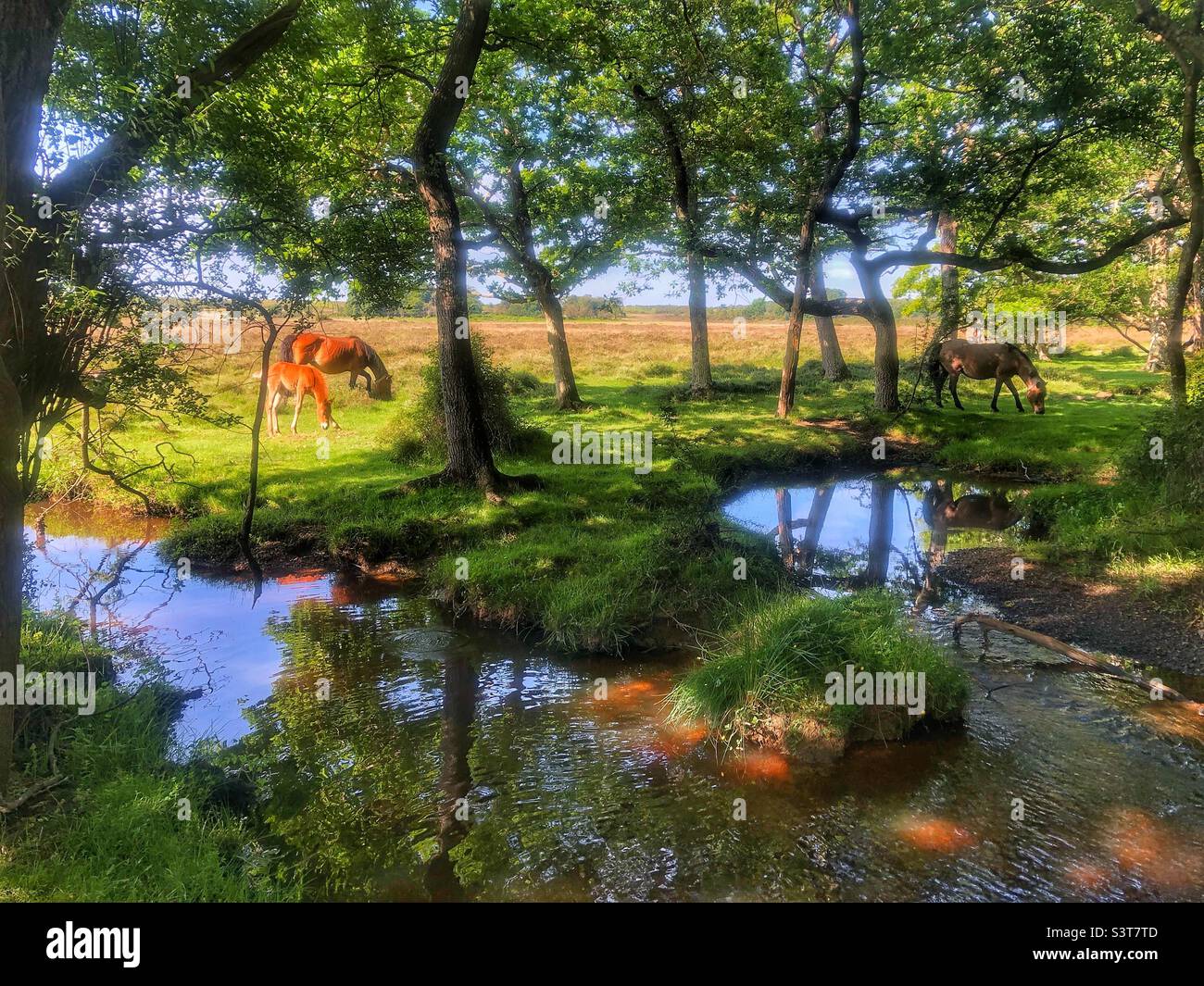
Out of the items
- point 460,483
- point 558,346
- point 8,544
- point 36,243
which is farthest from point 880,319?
point 8,544

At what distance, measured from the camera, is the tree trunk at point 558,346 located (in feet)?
72.3

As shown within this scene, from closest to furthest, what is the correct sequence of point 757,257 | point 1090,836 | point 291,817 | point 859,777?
point 1090,836 → point 291,817 → point 859,777 → point 757,257

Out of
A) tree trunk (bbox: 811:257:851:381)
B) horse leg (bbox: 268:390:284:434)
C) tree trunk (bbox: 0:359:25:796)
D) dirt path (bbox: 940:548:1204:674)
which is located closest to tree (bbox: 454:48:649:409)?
horse leg (bbox: 268:390:284:434)

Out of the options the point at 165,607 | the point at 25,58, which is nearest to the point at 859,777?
the point at 25,58

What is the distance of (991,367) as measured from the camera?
22297 mm

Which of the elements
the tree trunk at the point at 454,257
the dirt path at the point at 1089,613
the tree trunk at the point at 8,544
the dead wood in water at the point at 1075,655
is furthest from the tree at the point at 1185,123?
the tree trunk at the point at 8,544

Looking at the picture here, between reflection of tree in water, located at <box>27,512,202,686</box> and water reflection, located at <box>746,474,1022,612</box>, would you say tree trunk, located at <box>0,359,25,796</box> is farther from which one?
water reflection, located at <box>746,474,1022,612</box>

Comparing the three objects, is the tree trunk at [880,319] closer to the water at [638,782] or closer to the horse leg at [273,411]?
the water at [638,782]

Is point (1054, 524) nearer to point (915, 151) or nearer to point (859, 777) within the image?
point (859, 777)

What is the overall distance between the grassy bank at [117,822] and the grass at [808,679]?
13.2 feet

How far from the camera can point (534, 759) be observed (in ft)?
22.0

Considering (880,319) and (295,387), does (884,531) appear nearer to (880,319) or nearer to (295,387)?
(880,319)
